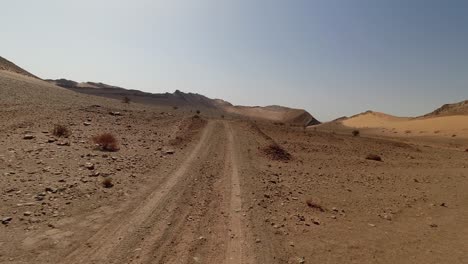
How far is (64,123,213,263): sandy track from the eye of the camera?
6.69m

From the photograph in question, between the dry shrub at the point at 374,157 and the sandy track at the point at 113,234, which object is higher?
the dry shrub at the point at 374,157

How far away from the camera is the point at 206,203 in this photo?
10648mm

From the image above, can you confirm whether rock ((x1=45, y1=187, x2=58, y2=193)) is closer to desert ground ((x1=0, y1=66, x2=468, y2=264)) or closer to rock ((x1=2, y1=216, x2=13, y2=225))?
desert ground ((x1=0, y1=66, x2=468, y2=264))

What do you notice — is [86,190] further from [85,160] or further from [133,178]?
[85,160]

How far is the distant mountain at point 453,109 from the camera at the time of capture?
66.5 metres

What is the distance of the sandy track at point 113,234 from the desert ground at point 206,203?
1.0 inches

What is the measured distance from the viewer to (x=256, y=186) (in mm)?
13203

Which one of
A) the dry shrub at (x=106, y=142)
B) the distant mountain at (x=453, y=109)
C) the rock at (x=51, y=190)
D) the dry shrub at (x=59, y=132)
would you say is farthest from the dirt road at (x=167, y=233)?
the distant mountain at (x=453, y=109)

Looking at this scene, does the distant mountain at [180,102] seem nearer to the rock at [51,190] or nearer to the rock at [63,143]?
the rock at [63,143]

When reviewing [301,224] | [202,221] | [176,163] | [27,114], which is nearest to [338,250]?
[301,224]

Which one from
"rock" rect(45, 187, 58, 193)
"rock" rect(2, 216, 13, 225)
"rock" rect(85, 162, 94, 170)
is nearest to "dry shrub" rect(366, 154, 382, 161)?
"rock" rect(85, 162, 94, 170)

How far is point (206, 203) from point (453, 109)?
242ft

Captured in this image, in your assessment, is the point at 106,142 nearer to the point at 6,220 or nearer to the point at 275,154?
the point at 275,154

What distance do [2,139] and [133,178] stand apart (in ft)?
19.8
